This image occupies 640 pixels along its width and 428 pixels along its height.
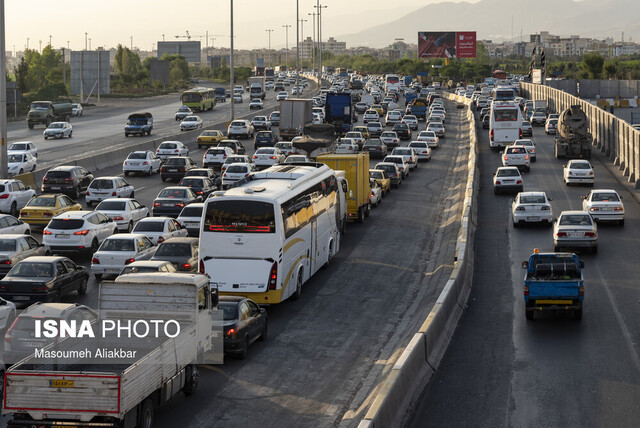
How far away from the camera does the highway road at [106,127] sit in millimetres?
70062

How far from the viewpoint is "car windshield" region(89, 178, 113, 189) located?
149 feet

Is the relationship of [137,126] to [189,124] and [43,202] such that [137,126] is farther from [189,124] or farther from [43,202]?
[43,202]

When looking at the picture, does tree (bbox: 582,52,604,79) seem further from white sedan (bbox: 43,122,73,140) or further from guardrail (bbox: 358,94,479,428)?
guardrail (bbox: 358,94,479,428)

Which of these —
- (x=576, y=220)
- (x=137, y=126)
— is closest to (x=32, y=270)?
(x=576, y=220)

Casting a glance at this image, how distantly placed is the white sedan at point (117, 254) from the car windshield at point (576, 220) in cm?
1390

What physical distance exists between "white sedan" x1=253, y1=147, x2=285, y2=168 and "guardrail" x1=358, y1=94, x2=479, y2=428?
26244 mm

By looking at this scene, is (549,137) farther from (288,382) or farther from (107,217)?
(288,382)

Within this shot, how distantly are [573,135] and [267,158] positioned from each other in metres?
19.3

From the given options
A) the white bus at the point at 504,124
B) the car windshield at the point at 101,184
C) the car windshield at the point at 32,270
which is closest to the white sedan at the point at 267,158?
the car windshield at the point at 101,184

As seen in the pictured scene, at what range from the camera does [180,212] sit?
3928 centimetres

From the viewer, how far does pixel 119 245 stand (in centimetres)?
3061

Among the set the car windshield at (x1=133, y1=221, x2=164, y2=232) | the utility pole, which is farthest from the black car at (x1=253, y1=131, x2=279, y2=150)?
the car windshield at (x1=133, y1=221, x2=164, y2=232)

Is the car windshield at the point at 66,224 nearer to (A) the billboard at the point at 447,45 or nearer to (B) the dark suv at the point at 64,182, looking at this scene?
(B) the dark suv at the point at 64,182

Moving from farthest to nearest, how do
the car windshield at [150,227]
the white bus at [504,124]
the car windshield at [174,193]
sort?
the white bus at [504,124] → the car windshield at [174,193] → the car windshield at [150,227]
